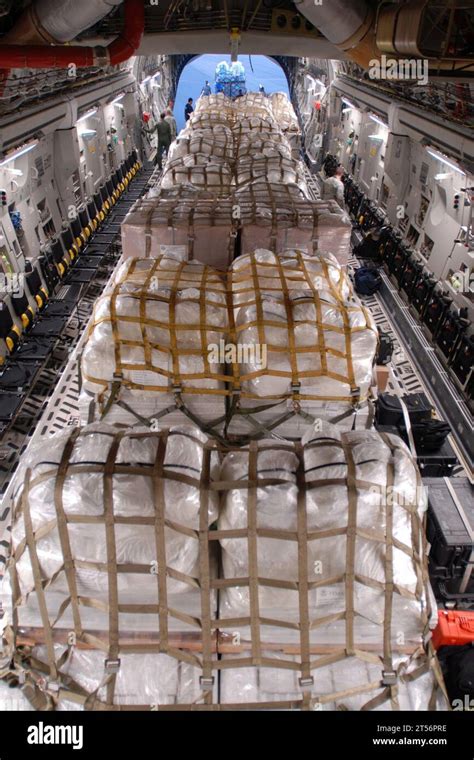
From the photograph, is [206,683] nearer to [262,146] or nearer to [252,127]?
[262,146]

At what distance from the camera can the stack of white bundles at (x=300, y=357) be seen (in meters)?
3.58

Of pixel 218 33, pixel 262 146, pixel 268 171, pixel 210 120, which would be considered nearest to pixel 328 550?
pixel 268 171

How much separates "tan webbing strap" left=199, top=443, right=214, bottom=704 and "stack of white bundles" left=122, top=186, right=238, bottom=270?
10.6 feet

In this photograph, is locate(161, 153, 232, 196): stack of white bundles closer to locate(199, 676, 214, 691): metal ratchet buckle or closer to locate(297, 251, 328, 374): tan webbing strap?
locate(297, 251, 328, 374): tan webbing strap

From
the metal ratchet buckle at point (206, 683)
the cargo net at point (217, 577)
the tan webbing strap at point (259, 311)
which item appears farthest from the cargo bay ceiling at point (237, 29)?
the metal ratchet buckle at point (206, 683)

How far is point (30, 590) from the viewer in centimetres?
253

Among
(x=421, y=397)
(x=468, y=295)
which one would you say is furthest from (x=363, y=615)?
(x=468, y=295)

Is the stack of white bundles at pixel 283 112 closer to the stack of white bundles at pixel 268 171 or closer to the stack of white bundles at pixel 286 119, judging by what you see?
the stack of white bundles at pixel 286 119

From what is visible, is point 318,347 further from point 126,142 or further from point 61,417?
point 126,142

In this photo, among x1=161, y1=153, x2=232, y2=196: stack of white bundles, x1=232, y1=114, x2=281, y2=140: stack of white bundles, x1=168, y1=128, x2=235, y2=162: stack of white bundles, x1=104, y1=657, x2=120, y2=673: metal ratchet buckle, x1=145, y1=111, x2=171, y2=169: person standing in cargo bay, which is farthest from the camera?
x1=145, y1=111, x2=171, y2=169: person standing in cargo bay

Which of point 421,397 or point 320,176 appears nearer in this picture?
point 421,397

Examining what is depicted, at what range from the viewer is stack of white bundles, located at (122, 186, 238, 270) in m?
5.25

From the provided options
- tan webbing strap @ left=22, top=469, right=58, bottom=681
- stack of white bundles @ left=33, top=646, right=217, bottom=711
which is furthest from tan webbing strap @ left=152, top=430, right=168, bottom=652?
tan webbing strap @ left=22, top=469, right=58, bottom=681

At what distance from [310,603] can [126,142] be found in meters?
16.8
